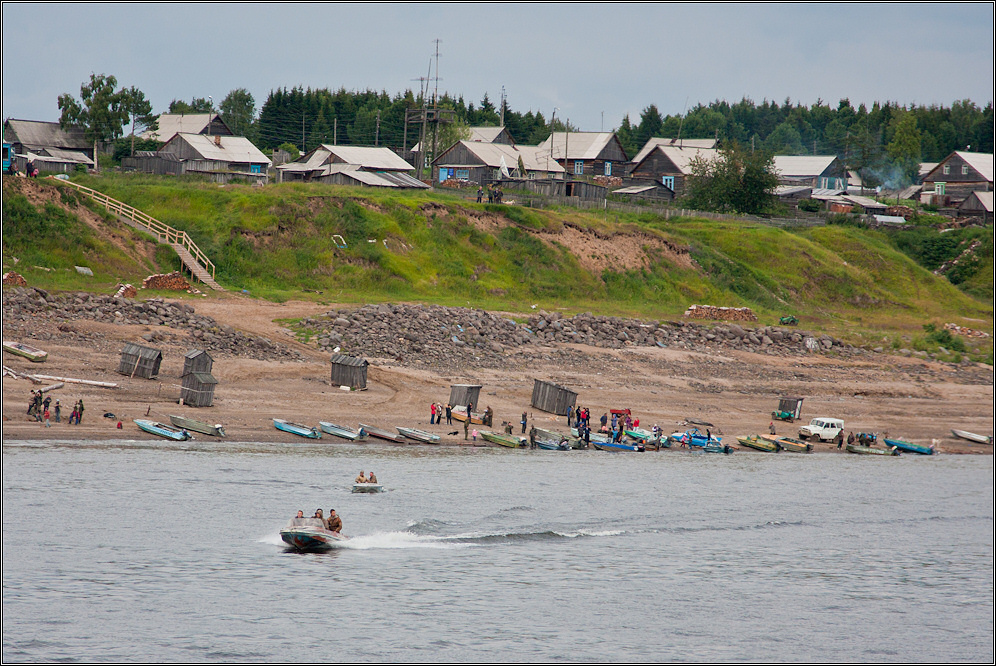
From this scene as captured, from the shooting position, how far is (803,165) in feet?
416

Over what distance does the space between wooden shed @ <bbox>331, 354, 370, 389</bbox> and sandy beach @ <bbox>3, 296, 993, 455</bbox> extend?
56 cm

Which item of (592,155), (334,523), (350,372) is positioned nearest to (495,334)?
(350,372)

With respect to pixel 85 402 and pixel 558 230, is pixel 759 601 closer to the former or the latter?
pixel 85 402

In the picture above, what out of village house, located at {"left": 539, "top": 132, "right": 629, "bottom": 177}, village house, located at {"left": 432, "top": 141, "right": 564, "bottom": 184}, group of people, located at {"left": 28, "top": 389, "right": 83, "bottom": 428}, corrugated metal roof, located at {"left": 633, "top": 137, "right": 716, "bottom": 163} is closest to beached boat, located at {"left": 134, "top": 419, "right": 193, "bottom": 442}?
group of people, located at {"left": 28, "top": 389, "right": 83, "bottom": 428}

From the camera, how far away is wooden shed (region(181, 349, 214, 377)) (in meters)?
44.5

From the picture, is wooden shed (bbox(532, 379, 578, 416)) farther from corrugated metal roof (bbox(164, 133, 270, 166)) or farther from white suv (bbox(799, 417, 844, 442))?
corrugated metal roof (bbox(164, 133, 270, 166))

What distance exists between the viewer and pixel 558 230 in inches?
3098

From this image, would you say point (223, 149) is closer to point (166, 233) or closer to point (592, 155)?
point (166, 233)

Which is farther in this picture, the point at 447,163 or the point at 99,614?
the point at 447,163

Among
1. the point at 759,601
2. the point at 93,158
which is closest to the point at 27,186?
the point at 93,158

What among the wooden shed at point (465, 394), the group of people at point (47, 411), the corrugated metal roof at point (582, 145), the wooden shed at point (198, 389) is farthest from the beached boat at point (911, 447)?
the corrugated metal roof at point (582, 145)

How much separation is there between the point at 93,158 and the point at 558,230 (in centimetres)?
4636

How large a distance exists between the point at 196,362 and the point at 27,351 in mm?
8008

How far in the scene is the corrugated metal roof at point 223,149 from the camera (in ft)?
307
